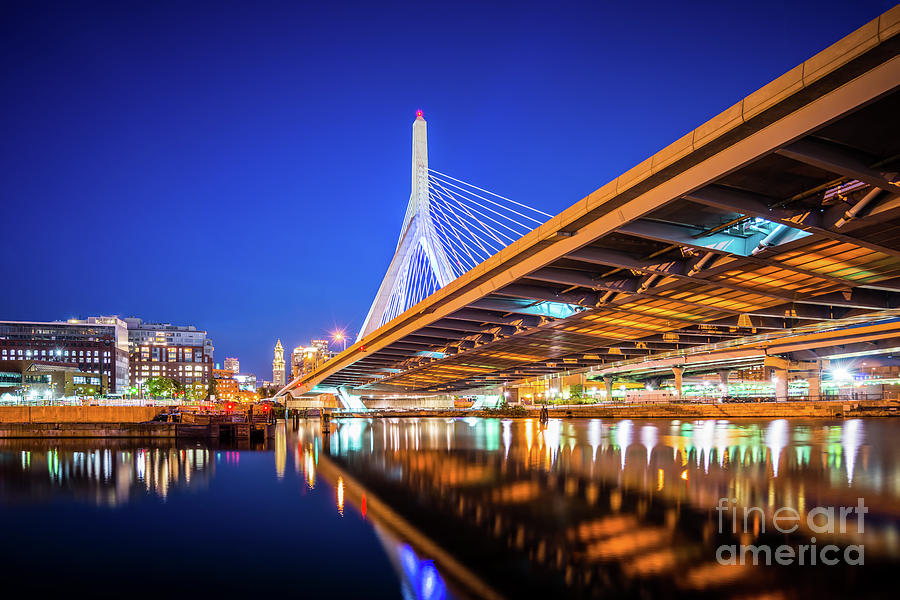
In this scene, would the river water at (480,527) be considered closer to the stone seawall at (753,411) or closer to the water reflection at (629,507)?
the water reflection at (629,507)

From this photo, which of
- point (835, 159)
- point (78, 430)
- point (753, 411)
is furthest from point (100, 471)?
point (753, 411)

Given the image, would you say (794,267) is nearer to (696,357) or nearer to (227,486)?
(227,486)

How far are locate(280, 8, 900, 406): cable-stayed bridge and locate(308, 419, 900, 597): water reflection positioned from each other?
20.1ft

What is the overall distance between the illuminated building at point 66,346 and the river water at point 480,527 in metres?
147

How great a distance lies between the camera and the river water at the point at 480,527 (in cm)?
889

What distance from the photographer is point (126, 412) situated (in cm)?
4850

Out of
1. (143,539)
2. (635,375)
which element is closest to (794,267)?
(143,539)

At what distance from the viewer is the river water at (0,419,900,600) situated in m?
8.89

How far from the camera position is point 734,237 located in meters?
16.8

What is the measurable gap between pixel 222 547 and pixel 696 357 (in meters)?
79.1

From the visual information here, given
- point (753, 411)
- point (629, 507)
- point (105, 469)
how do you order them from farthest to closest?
1. point (753, 411)
2. point (105, 469)
3. point (629, 507)

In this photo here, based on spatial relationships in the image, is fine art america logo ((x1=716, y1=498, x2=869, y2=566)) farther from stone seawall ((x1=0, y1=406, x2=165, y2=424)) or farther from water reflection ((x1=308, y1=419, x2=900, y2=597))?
stone seawall ((x1=0, y1=406, x2=165, y2=424))

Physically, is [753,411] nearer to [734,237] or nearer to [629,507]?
[734,237]

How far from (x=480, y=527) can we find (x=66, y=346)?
169 metres
